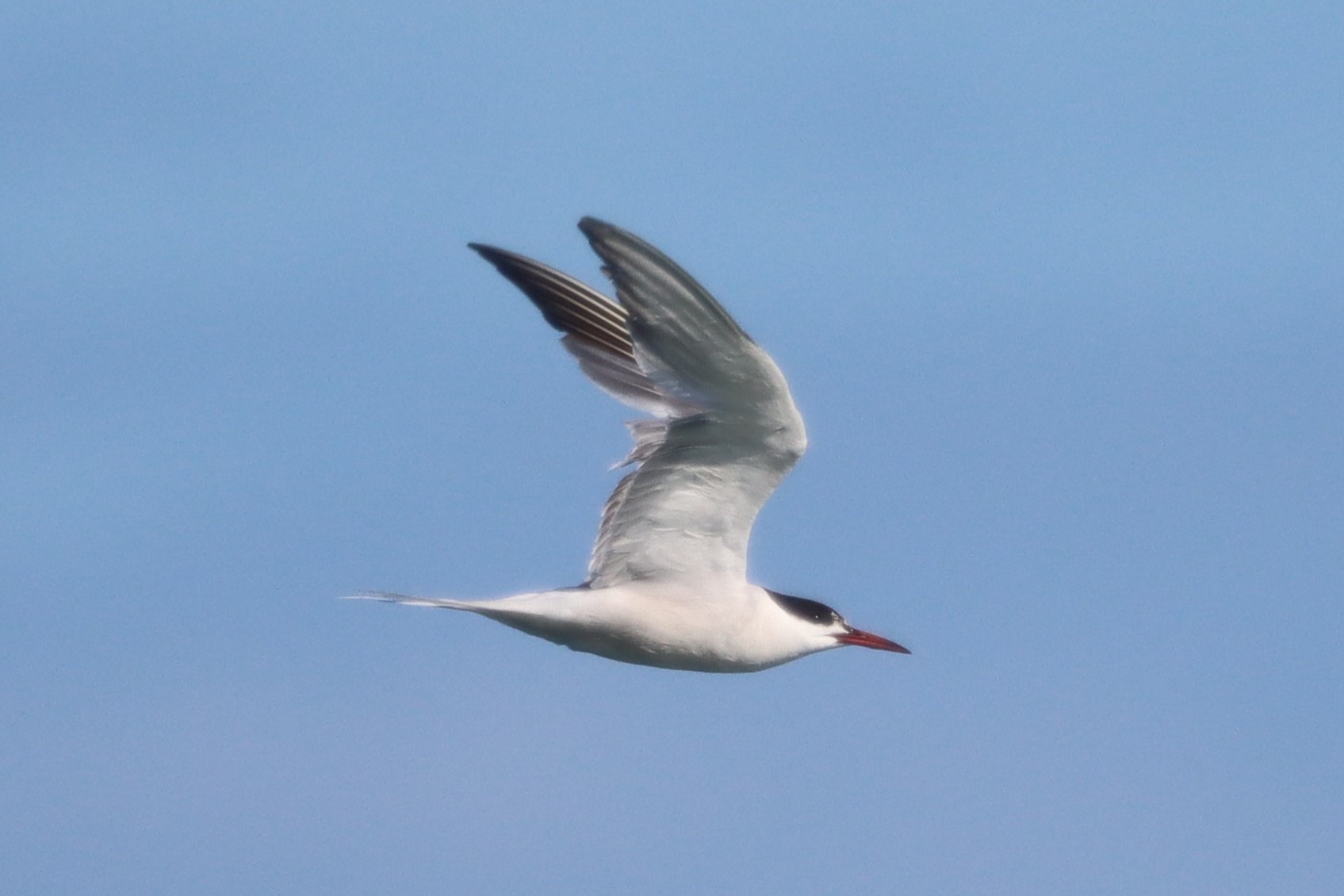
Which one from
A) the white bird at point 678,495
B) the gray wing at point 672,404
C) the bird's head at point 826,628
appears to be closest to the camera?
the gray wing at point 672,404

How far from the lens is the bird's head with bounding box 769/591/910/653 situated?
10.2 metres

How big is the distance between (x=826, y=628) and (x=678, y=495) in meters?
1.38

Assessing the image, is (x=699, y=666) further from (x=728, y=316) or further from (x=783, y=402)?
(x=728, y=316)

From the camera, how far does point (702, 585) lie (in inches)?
382

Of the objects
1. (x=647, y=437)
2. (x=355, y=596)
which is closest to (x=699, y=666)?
(x=647, y=437)

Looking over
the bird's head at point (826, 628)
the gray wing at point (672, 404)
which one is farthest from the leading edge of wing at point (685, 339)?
the bird's head at point (826, 628)

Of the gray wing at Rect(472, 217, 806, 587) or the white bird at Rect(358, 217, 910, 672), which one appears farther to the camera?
the white bird at Rect(358, 217, 910, 672)

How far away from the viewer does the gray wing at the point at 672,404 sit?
27.0 feet

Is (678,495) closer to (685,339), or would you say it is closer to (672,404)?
(672,404)

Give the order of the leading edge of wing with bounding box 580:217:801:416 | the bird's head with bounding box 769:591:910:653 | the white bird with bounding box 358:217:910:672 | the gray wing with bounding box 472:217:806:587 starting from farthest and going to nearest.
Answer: the bird's head with bounding box 769:591:910:653
the white bird with bounding box 358:217:910:672
the gray wing with bounding box 472:217:806:587
the leading edge of wing with bounding box 580:217:801:416

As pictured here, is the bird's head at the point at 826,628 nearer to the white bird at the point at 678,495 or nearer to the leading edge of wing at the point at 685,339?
the white bird at the point at 678,495

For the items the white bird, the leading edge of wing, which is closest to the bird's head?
the white bird

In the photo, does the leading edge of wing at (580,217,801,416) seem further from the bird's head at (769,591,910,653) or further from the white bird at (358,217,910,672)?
the bird's head at (769,591,910,653)

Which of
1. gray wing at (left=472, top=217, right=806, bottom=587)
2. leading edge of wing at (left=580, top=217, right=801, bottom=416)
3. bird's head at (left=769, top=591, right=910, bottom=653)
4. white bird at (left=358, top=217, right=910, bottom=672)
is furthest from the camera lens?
bird's head at (left=769, top=591, right=910, bottom=653)
